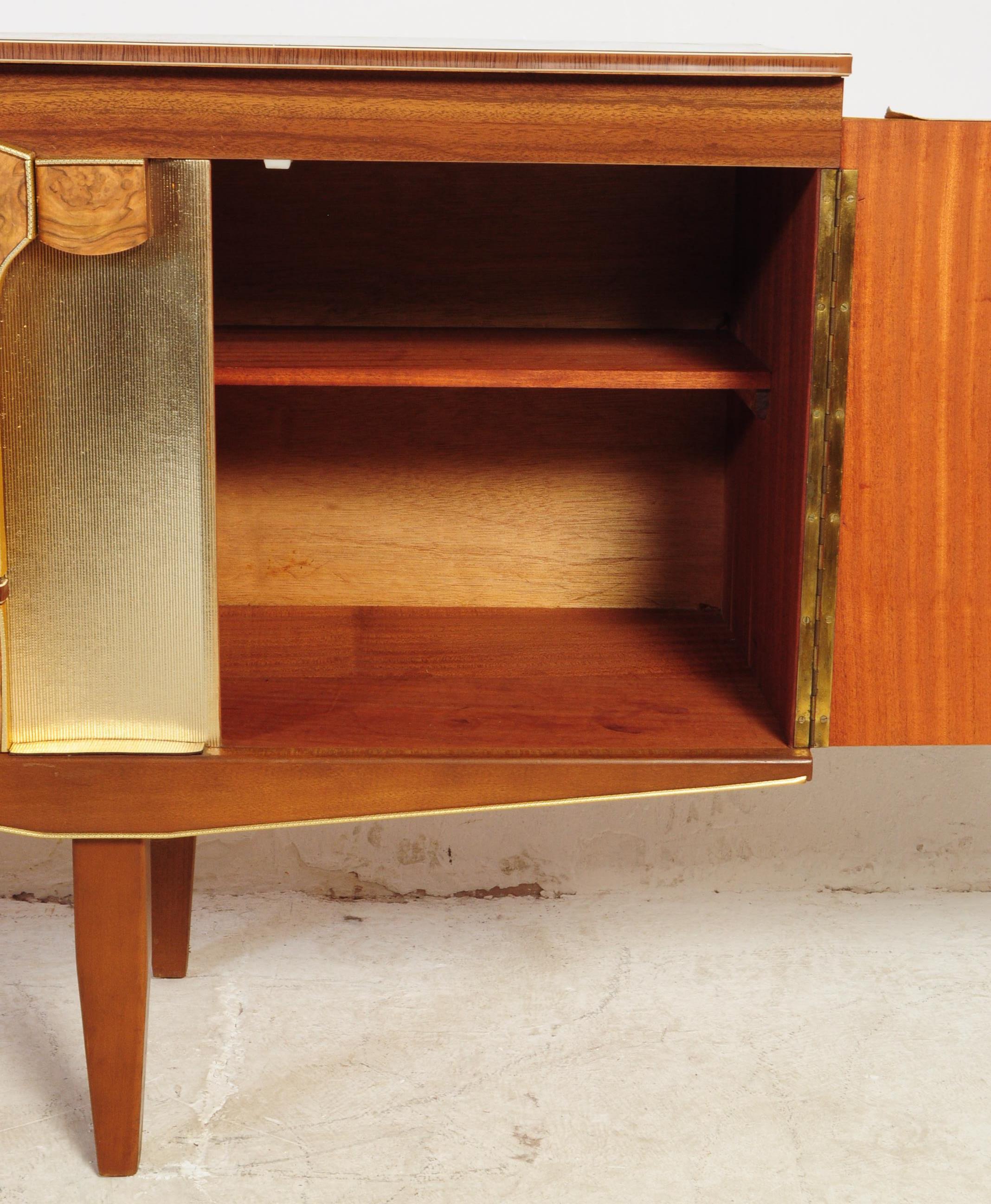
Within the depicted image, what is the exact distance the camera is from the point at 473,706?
1570mm

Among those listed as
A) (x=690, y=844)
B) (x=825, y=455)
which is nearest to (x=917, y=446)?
(x=825, y=455)

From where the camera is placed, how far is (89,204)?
50.9 inches

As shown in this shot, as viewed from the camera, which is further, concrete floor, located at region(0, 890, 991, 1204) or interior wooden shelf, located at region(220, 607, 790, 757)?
concrete floor, located at region(0, 890, 991, 1204)

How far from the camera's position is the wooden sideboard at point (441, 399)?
1.29 metres

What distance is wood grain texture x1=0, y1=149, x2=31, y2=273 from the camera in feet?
4.19

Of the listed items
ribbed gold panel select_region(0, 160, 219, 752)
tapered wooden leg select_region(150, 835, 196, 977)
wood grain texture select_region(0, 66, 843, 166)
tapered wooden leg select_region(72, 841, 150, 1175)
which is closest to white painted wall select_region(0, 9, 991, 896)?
tapered wooden leg select_region(150, 835, 196, 977)

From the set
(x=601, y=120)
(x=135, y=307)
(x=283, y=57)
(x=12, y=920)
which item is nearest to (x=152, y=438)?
(x=135, y=307)

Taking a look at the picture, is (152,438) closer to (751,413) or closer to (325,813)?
(325,813)

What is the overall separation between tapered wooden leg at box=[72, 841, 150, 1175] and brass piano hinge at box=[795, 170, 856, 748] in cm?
72

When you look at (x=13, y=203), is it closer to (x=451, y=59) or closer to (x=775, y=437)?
(x=451, y=59)

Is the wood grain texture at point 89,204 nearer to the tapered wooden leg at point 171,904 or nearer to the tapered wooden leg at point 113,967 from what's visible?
the tapered wooden leg at point 113,967

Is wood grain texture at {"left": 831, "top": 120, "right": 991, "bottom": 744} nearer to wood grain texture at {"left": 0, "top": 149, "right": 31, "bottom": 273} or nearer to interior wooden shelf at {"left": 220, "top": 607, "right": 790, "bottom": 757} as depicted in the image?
interior wooden shelf at {"left": 220, "top": 607, "right": 790, "bottom": 757}

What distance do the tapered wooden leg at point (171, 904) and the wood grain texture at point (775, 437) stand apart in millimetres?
834

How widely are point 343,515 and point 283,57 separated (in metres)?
0.74
